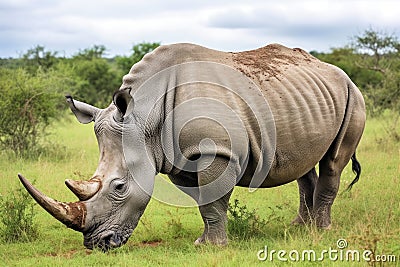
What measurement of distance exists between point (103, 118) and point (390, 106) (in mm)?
14356

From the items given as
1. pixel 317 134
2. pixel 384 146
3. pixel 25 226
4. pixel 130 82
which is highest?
pixel 130 82

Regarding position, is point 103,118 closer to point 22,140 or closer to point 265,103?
point 265,103

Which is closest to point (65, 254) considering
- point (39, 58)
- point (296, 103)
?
point (296, 103)

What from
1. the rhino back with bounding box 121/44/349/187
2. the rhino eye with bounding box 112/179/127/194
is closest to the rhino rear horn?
the rhino eye with bounding box 112/179/127/194

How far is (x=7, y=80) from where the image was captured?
15320 millimetres

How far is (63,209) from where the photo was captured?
602 centimetres

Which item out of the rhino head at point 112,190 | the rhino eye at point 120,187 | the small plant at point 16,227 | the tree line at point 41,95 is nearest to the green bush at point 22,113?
the tree line at point 41,95

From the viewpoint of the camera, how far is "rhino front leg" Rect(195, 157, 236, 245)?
6625 mm

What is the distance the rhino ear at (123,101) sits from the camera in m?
6.20

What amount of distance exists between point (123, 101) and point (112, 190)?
822 millimetres

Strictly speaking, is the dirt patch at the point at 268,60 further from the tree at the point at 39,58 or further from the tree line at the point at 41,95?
the tree at the point at 39,58

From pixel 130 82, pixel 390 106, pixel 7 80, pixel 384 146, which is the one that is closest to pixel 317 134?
pixel 130 82

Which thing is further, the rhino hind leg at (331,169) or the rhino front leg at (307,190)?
the rhino front leg at (307,190)

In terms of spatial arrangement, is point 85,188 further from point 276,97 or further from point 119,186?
point 276,97
